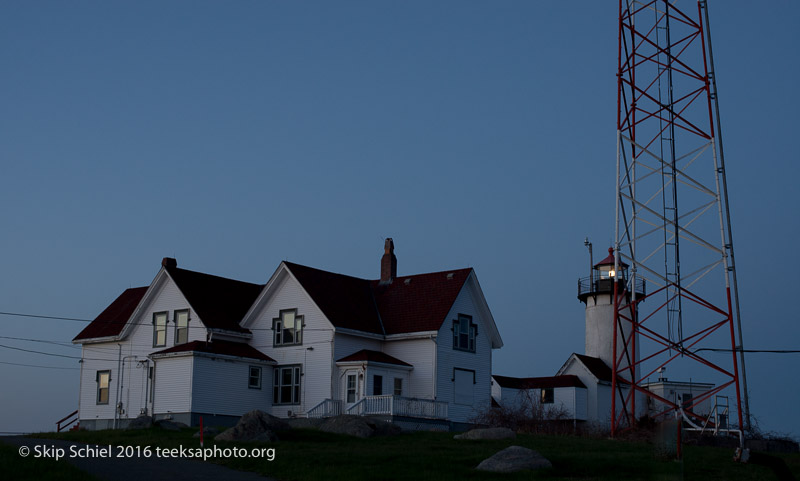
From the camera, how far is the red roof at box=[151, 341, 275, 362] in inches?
1523

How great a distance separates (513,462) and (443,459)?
2442 mm

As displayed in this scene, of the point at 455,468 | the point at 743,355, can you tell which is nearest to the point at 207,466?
the point at 455,468

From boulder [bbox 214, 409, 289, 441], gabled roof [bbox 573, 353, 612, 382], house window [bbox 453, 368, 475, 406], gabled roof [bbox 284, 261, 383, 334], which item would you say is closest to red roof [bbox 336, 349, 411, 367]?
gabled roof [bbox 284, 261, 383, 334]

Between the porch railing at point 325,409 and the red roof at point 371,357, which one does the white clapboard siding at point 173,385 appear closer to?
the porch railing at point 325,409

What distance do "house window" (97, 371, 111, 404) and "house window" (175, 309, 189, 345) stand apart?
Result: 4585 millimetres

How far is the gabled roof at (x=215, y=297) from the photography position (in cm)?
4153

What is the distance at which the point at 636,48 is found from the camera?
33469mm

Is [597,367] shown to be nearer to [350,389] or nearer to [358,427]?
[350,389]

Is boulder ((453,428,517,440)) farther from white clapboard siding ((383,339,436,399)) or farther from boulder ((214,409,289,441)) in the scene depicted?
white clapboard siding ((383,339,436,399))

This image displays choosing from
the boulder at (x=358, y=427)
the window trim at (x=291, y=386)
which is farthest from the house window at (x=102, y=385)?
the boulder at (x=358, y=427)

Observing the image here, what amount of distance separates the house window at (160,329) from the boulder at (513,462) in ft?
78.2

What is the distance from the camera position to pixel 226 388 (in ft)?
129

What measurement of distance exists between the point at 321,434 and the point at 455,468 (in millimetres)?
8587

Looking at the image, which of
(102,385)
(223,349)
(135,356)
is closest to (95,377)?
(102,385)
